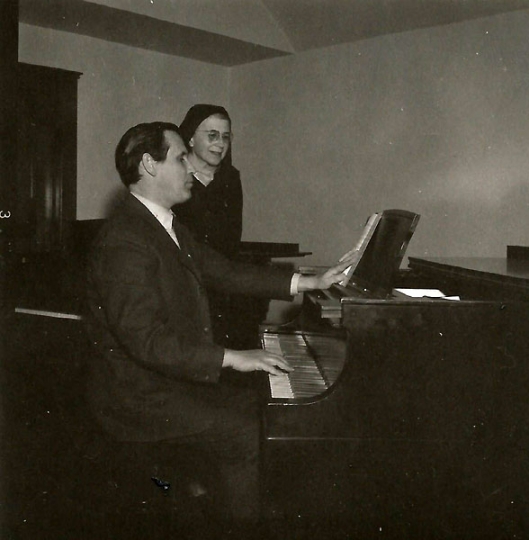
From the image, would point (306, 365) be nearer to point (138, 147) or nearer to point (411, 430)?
point (411, 430)

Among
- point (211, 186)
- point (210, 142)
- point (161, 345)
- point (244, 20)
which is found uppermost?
point (244, 20)

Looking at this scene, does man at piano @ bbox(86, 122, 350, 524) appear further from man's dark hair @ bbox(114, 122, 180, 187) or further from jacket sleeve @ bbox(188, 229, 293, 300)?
jacket sleeve @ bbox(188, 229, 293, 300)

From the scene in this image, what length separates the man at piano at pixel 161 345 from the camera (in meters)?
2.00

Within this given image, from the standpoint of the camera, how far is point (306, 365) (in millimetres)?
2467

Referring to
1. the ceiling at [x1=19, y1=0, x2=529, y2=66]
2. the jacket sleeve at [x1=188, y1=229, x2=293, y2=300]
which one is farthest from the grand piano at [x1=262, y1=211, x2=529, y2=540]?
the ceiling at [x1=19, y1=0, x2=529, y2=66]

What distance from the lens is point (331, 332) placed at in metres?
2.37

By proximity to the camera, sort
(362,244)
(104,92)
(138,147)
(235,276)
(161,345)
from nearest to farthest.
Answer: (161,345) < (138,147) < (362,244) < (235,276) < (104,92)

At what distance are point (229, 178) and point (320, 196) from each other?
3.49 metres

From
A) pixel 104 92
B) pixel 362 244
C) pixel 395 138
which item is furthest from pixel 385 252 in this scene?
pixel 104 92

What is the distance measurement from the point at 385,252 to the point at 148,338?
0.78 metres

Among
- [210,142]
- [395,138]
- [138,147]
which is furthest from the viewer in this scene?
[395,138]

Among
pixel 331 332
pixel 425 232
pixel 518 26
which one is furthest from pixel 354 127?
pixel 331 332

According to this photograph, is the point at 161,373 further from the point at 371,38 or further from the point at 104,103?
the point at 371,38

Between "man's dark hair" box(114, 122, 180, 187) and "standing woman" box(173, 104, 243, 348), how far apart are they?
1.05 metres
